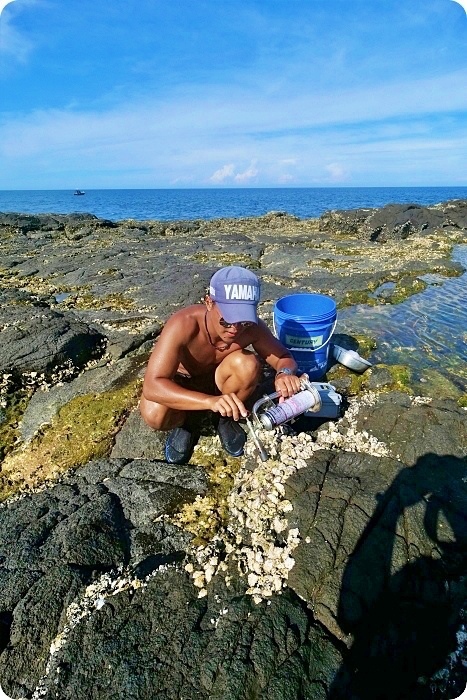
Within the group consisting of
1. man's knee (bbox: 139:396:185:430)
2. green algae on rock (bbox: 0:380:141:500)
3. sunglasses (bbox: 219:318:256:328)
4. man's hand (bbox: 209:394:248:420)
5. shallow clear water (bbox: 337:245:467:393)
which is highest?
sunglasses (bbox: 219:318:256:328)

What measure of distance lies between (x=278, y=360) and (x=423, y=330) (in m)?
4.86

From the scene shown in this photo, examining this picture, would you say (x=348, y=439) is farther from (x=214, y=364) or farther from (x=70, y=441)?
(x=70, y=441)

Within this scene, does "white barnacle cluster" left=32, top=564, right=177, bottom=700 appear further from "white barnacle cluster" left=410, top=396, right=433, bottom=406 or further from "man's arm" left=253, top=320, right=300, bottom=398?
"white barnacle cluster" left=410, top=396, right=433, bottom=406

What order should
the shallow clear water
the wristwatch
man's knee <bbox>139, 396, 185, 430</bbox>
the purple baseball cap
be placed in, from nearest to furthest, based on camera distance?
1. the purple baseball cap
2. man's knee <bbox>139, 396, 185, 430</bbox>
3. the wristwatch
4. the shallow clear water

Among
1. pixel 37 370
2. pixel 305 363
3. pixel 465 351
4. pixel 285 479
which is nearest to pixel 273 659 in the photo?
pixel 285 479

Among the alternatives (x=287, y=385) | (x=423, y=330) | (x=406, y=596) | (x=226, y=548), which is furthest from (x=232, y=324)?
(x=423, y=330)

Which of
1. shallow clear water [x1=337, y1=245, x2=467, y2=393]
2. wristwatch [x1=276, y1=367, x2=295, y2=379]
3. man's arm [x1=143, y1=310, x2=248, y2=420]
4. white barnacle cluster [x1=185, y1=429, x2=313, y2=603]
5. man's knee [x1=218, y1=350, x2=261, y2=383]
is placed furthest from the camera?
shallow clear water [x1=337, y1=245, x2=467, y2=393]

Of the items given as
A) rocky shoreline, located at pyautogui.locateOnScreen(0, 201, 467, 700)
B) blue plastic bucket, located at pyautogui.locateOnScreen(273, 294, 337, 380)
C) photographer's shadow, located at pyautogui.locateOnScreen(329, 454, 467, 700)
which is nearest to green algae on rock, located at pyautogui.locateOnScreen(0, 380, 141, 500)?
rocky shoreline, located at pyautogui.locateOnScreen(0, 201, 467, 700)

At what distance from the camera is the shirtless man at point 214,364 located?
3912 mm

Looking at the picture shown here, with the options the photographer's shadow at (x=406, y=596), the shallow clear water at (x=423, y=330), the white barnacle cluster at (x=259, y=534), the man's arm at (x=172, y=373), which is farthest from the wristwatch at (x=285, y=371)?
the shallow clear water at (x=423, y=330)

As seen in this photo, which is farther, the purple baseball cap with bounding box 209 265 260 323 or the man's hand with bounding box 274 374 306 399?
the man's hand with bounding box 274 374 306 399

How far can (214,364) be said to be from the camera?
4820 mm

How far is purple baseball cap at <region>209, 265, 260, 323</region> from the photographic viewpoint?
3.86m

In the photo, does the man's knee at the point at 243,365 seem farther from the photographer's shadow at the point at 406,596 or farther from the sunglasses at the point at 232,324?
the photographer's shadow at the point at 406,596
